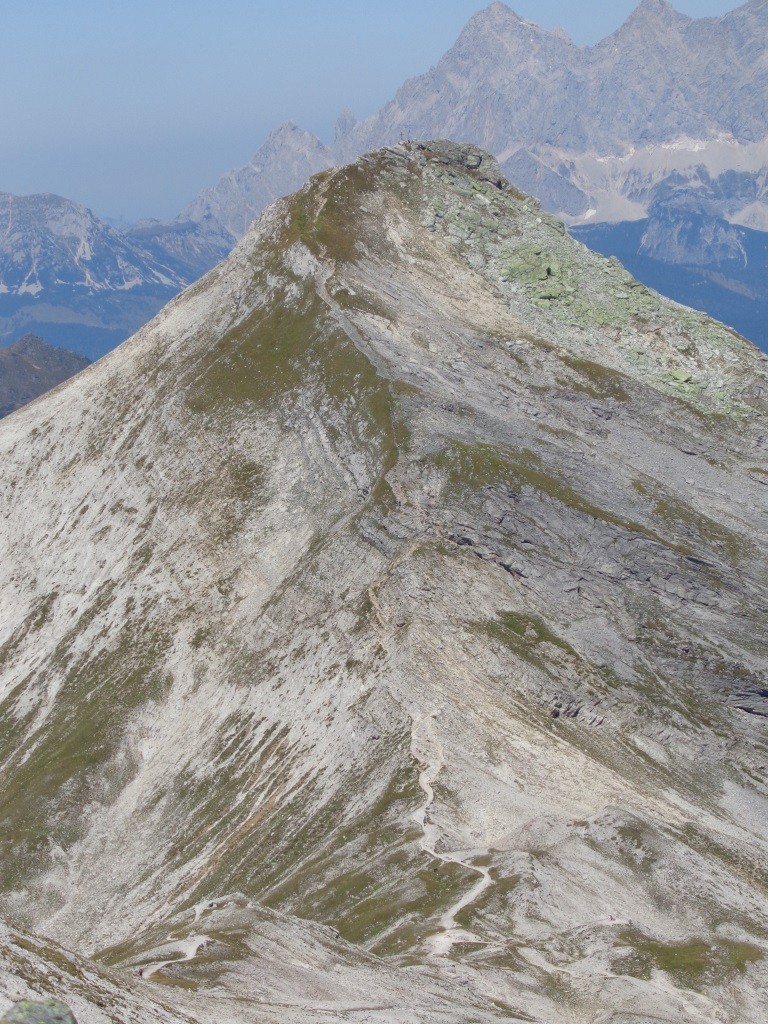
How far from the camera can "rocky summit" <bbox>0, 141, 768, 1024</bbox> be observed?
64.4 meters

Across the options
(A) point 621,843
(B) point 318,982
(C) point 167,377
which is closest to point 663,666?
(A) point 621,843

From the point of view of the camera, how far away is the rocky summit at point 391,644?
6444 centimetres

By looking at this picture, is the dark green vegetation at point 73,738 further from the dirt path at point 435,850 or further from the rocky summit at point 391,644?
the dirt path at point 435,850

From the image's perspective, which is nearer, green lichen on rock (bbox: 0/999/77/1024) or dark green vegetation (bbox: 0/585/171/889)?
green lichen on rock (bbox: 0/999/77/1024)

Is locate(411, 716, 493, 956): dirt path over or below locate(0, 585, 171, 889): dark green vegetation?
over

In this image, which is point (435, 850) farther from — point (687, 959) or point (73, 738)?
point (73, 738)

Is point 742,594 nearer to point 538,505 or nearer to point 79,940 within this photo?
point 538,505

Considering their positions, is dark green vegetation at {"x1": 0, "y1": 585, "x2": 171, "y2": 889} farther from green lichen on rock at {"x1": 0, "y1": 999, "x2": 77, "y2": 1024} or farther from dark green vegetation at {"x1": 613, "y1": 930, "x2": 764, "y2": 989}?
green lichen on rock at {"x1": 0, "y1": 999, "x2": 77, "y2": 1024}

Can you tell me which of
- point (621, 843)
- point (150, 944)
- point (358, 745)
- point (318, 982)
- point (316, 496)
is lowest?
point (150, 944)

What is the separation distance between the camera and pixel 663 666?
342 feet

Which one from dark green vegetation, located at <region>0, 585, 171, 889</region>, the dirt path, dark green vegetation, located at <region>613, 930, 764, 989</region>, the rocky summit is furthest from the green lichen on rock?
dark green vegetation, located at <region>0, 585, 171, 889</region>

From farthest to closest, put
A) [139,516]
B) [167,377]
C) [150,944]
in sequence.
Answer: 1. [167,377]
2. [139,516]
3. [150,944]

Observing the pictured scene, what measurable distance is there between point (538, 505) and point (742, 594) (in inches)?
939

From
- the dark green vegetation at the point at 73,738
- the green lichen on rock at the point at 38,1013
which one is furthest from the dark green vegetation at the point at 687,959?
the dark green vegetation at the point at 73,738
